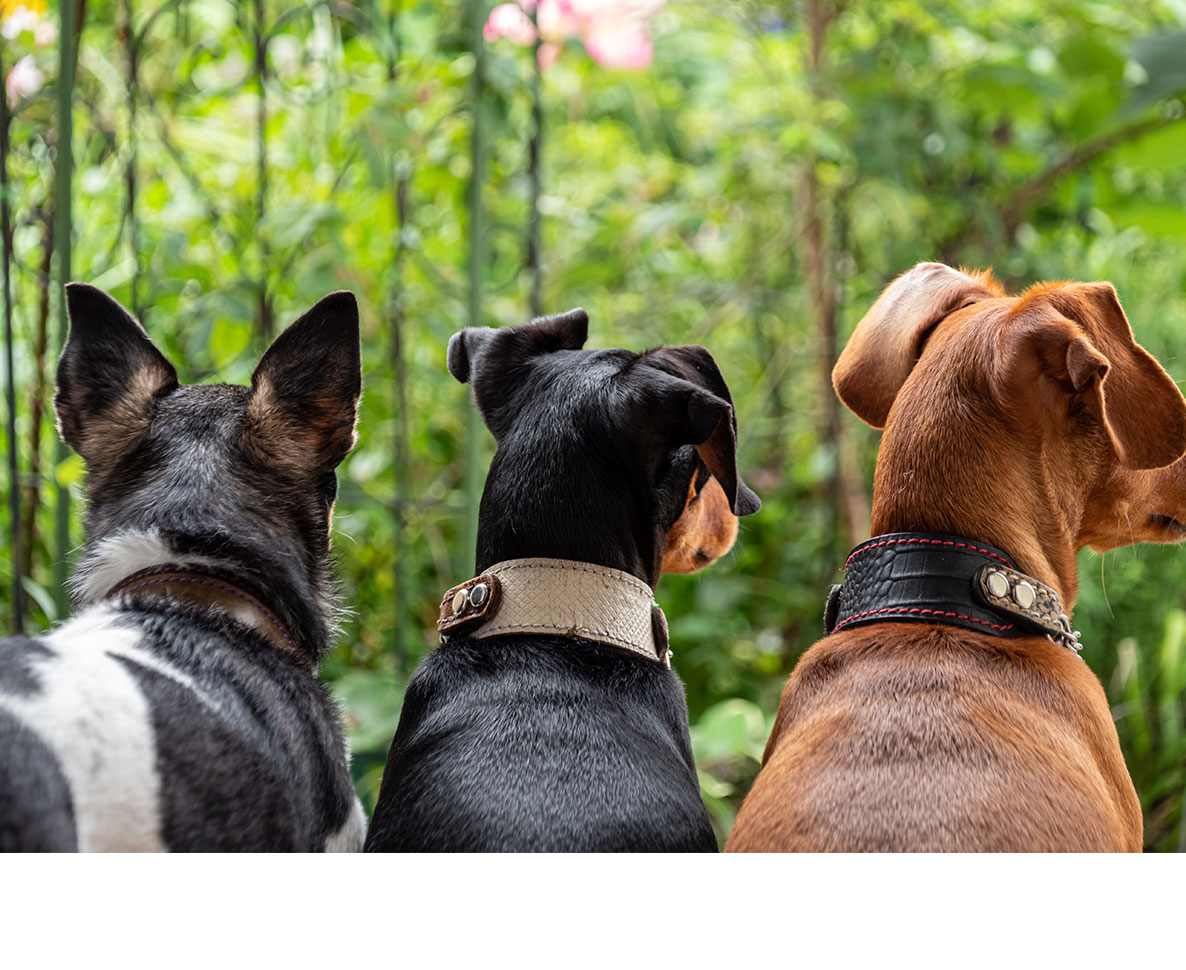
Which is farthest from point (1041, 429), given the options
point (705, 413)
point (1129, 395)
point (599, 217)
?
point (599, 217)

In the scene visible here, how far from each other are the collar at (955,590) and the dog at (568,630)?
0.46 feet

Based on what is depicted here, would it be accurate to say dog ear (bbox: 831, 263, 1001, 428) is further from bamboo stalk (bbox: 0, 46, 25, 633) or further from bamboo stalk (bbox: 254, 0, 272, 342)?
bamboo stalk (bbox: 0, 46, 25, 633)

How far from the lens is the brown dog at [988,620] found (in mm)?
855

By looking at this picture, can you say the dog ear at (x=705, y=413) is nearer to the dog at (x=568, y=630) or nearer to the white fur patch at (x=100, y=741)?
the dog at (x=568, y=630)

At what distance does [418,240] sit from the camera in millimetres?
1828

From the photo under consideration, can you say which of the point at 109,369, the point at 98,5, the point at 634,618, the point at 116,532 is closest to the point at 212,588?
the point at 116,532

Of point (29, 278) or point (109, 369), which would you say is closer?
point (109, 369)

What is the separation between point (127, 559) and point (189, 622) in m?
0.09

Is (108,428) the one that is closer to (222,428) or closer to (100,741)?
(222,428)

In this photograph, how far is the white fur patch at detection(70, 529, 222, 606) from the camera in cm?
97

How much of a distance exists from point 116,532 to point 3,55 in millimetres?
848

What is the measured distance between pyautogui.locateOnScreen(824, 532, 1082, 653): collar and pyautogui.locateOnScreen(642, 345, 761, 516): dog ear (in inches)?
5.5
